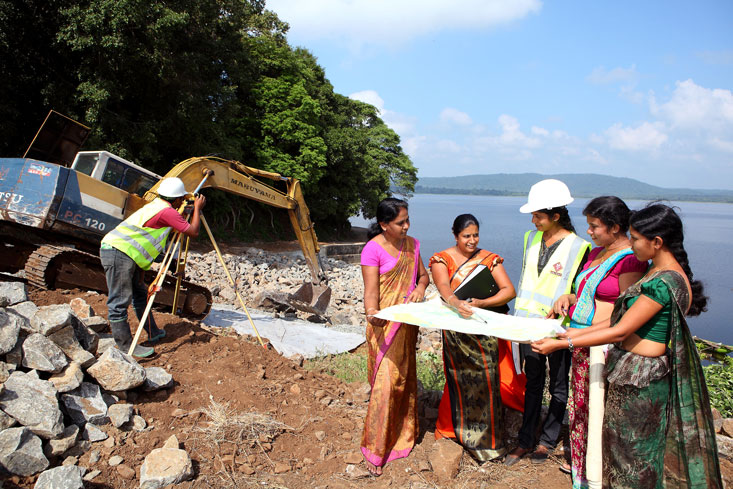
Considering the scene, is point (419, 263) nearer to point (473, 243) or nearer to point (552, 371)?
point (473, 243)

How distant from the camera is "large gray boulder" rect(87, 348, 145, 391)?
365cm

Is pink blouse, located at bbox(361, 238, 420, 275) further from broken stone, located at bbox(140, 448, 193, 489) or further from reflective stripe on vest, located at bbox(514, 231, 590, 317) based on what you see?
broken stone, located at bbox(140, 448, 193, 489)

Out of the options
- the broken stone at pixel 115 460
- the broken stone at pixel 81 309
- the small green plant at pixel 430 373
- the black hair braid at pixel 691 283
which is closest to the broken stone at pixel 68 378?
the broken stone at pixel 115 460

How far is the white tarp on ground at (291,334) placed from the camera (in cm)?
656

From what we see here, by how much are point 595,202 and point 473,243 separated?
0.81 m

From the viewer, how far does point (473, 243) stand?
3.39m

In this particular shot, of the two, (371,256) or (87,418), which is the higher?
(371,256)

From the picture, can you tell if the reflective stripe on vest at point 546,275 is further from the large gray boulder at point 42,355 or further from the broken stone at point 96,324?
the broken stone at point 96,324

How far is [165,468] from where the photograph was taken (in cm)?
302

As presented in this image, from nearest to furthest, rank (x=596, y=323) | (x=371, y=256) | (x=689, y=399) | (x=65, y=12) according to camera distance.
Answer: (x=689, y=399) < (x=596, y=323) < (x=371, y=256) < (x=65, y=12)

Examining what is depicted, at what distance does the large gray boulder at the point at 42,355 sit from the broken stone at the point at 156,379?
0.63 m

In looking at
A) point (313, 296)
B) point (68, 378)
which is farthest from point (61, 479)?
point (313, 296)

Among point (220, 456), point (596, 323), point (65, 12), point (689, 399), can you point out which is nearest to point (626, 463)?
point (689, 399)

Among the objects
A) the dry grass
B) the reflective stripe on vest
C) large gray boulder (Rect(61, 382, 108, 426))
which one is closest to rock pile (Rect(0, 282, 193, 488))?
large gray boulder (Rect(61, 382, 108, 426))
